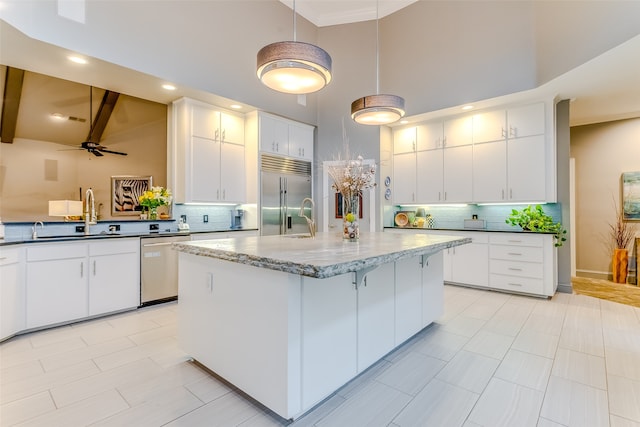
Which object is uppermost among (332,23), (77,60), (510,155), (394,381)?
Answer: (332,23)

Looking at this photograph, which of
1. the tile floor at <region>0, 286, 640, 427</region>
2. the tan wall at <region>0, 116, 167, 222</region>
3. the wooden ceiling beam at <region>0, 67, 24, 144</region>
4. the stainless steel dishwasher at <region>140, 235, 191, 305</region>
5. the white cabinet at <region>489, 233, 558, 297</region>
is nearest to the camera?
the tile floor at <region>0, 286, 640, 427</region>

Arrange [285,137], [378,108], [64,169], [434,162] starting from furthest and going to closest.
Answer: [64,169]
[285,137]
[434,162]
[378,108]

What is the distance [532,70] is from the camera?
396cm

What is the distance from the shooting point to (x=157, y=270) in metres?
3.87

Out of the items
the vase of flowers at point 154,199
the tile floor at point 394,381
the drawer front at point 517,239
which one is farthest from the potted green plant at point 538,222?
the vase of flowers at point 154,199

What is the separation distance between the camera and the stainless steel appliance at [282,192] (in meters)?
5.13

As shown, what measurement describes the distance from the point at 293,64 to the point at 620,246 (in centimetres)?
658

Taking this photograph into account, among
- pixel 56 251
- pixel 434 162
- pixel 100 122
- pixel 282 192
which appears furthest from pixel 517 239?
pixel 100 122

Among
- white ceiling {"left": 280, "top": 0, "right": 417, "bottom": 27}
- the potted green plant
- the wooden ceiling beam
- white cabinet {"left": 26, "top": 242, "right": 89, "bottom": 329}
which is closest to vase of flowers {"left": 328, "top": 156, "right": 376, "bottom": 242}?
white cabinet {"left": 26, "top": 242, "right": 89, "bottom": 329}

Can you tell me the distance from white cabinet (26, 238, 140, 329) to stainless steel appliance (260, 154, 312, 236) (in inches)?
81.2

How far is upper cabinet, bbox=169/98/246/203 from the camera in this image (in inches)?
174

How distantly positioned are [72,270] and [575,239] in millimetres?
8044

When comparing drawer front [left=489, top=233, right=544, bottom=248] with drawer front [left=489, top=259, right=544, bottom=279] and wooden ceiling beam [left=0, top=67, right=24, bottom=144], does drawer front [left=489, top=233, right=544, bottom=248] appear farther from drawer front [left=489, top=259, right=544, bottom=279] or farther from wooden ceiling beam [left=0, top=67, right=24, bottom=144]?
wooden ceiling beam [left=0, top=67, right=24, bottom=144]

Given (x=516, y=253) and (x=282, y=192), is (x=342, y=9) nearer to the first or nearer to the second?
(x=282, y=192)
